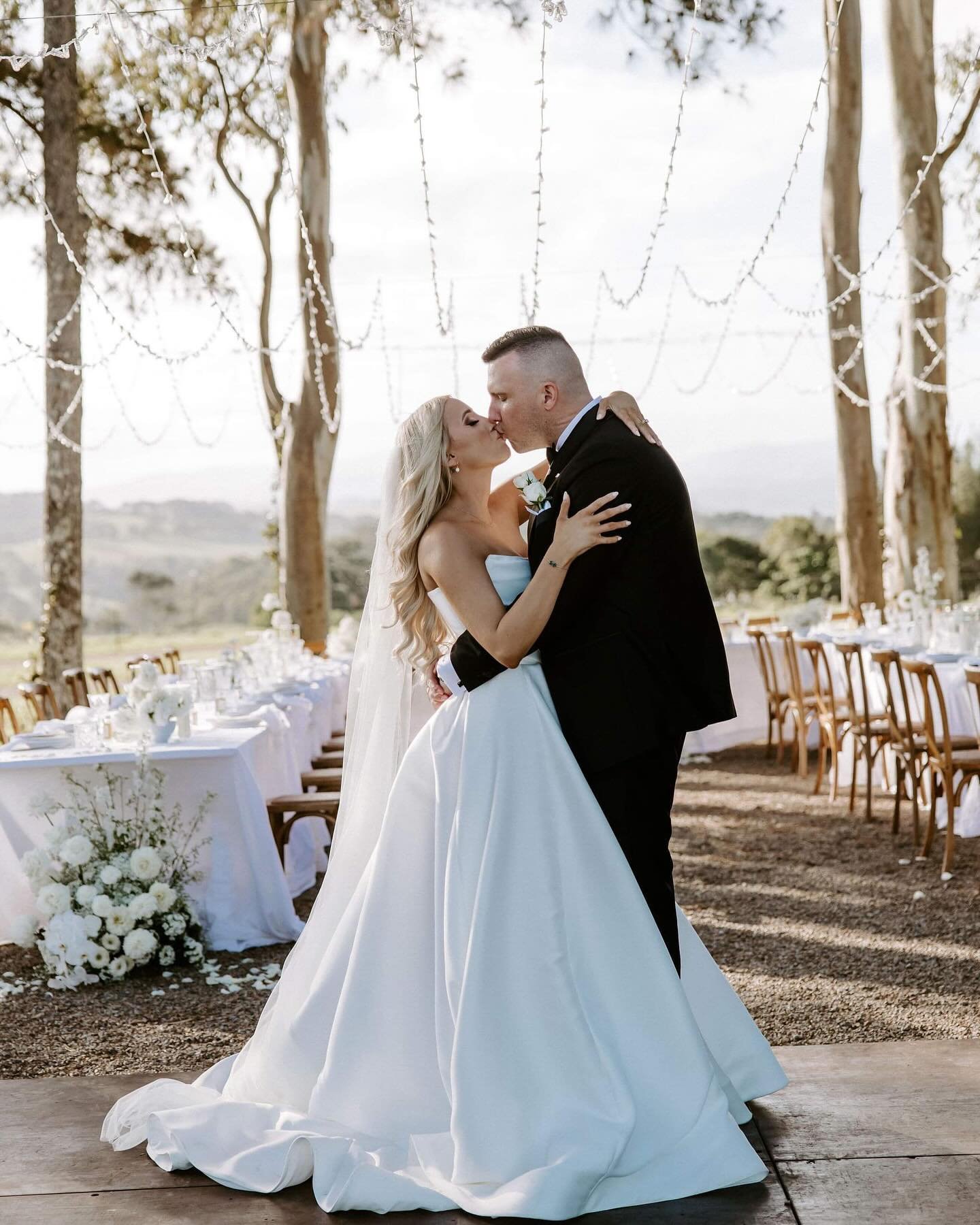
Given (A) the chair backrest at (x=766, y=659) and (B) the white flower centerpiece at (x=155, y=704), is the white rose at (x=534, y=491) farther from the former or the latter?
(A) the chair backrest at (x=766, y=659)

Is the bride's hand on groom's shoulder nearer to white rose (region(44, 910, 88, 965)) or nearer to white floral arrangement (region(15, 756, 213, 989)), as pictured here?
white floral arrangement (region(15, 756, 213, 989))

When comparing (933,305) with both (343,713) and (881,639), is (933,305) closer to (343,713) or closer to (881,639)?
(881,639)

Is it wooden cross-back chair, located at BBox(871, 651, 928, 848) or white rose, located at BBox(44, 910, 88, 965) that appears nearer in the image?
white rose, located at BBox(44, 910, 88, 965)

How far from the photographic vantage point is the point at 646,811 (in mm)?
2592

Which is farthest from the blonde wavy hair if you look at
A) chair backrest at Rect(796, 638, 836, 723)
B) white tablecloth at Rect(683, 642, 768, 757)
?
white tablecloth at Rect(683, 642, 768, 757)

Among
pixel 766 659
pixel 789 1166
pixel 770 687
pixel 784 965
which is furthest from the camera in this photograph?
pixel 770 687

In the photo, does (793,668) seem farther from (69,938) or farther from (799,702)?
(69,938)

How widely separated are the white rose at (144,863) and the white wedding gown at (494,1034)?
1.52 meters

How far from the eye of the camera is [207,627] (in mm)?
27047

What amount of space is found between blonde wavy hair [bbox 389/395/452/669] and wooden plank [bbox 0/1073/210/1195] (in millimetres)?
1170

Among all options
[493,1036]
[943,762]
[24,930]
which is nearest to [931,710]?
[943,762]

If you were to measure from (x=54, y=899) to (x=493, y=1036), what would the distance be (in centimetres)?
236

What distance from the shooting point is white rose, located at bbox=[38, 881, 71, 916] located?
14.0 ft

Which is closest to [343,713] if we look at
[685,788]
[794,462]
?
[685,788]
